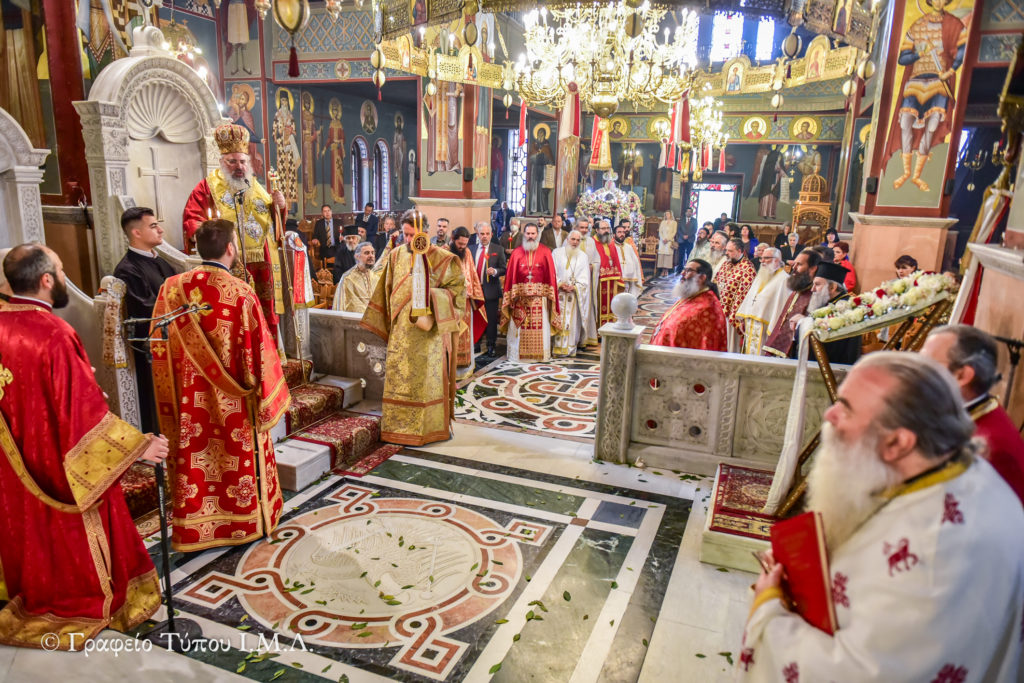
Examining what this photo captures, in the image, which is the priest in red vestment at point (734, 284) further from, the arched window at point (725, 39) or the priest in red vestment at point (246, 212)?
the arched window at point (725, 39)

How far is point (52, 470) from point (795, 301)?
17.0 feet

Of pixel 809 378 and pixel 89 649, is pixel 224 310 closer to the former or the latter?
pixel 89 649

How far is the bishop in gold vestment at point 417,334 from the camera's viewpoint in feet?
17.2

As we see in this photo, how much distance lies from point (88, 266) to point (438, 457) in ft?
11.7

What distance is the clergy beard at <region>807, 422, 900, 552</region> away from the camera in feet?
4.64

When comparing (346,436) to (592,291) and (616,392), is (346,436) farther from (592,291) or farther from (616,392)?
(592,291)

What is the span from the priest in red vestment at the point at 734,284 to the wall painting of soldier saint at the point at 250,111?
1037 centimetres

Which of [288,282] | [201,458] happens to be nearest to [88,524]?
[201,458]

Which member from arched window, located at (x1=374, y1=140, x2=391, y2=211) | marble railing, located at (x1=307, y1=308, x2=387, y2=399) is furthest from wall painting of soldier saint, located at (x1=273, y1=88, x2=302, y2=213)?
marble railing, located at (x1=307, y1=308, x2=387, y2=399)

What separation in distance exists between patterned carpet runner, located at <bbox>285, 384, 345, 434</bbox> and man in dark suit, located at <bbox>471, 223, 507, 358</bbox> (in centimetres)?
289

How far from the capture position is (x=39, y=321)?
2.59 m

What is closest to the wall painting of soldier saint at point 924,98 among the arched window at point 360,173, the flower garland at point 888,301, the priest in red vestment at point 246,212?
the flower garland at point 888,301

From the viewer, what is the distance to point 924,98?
8.79 metres

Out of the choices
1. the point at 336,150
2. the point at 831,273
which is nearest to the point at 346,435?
the point at 831,273
